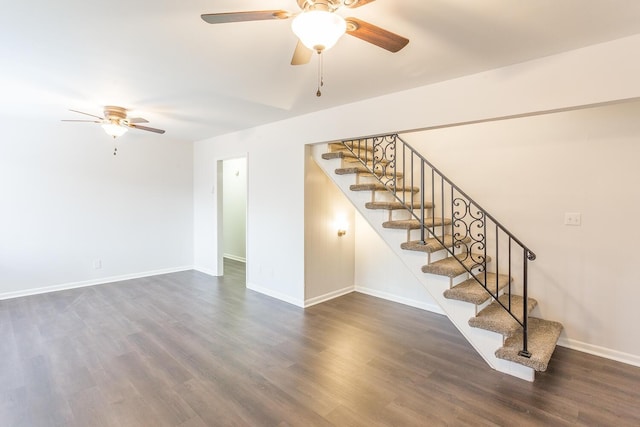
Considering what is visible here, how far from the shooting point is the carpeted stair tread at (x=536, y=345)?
2.48 meters

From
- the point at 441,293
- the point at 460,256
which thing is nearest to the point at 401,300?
the point at 460,256

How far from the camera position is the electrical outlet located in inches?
122

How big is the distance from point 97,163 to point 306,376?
4.99 m

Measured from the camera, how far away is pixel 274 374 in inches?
105

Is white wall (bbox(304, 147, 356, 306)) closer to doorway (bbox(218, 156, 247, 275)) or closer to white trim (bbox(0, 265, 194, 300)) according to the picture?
doorway (bbox(218, 156, 247, 275))

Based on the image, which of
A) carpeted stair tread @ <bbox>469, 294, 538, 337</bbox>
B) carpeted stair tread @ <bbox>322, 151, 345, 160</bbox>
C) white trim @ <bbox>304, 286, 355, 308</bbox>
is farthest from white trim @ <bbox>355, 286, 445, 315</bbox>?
carpeted stair tread @ <bbox>322, 151, 345, 160</bbox>

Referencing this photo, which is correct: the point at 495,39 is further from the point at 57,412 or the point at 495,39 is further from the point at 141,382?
the point at 57,412

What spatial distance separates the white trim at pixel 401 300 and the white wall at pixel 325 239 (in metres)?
0.24

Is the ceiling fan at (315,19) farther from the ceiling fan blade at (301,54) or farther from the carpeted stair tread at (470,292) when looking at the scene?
the carpeted stair tread at (470,292)

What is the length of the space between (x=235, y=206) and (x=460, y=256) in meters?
5.45

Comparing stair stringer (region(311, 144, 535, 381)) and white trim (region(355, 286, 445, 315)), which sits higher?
stair stringer (region(311, 144, 535, 381))

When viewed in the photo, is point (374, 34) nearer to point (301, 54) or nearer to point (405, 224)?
point (301, 54)

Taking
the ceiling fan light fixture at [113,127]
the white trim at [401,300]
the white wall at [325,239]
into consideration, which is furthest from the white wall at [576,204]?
the ceiling fan light fixture at [113,127]

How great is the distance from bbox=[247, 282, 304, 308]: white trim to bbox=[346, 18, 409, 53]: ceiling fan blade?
341 cm
